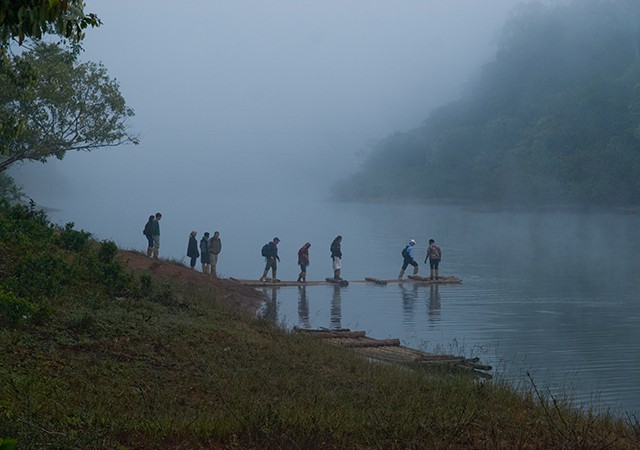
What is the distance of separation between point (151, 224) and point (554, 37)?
290 feet

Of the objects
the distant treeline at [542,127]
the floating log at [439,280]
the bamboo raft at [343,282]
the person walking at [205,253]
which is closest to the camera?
the person walking at [205,253]

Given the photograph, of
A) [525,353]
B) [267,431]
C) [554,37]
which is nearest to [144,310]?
[267,431]

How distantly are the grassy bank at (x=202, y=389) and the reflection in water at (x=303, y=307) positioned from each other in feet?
23.9

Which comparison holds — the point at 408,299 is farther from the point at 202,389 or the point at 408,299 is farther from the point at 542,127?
the point at 542,127

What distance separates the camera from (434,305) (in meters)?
28.0

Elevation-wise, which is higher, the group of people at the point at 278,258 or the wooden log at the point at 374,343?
the group of people at the point at 278,258

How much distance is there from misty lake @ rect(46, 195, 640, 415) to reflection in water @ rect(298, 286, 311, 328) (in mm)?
25

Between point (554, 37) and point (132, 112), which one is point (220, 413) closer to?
point (132, 112)

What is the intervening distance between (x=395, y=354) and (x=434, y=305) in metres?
11.3

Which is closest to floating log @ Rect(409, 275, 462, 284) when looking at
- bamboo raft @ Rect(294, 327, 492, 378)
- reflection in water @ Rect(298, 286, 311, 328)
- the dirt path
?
reflection in water @ Rect(298, 286, 311, 328)

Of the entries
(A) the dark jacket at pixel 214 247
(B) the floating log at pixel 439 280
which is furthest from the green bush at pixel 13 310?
(B) the floating log at pixel 439 280

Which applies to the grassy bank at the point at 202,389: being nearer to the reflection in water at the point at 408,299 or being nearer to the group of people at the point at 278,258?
the reflection in water at the point at 408,299

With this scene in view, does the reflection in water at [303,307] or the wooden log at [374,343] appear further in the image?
the reflection in water at [303,307]

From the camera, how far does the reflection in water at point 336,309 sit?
23394 millimetres
